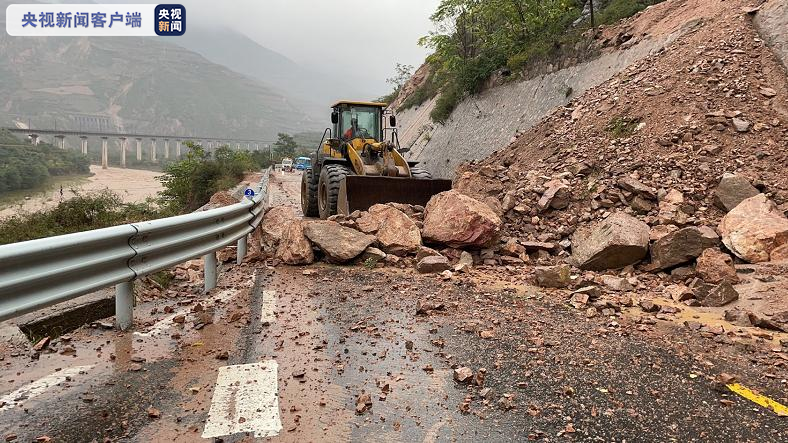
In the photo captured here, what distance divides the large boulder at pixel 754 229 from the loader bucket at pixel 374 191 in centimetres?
581

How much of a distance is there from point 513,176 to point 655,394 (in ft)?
24.6

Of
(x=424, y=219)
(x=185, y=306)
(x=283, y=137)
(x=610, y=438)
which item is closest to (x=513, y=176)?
(x=424, y=219)

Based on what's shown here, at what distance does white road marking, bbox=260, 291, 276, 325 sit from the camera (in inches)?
166

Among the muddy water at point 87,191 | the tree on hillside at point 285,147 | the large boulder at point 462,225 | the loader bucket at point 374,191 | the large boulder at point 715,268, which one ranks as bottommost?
the muddy water at point 87,191

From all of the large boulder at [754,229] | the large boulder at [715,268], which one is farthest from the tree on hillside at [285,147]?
the large boulder at [715,268]

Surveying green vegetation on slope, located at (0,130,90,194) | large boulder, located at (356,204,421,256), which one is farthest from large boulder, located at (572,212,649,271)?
green vegetation on slope, located at (0,130,90,194)

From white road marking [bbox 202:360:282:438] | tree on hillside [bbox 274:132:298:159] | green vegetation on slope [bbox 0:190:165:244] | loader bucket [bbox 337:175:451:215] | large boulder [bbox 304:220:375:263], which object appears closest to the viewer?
white road marking [bbox 202:360:282:438]

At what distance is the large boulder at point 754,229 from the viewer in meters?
5.83

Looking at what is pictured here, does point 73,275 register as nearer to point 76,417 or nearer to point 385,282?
point 76,417

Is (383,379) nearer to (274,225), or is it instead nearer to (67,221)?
(274,225)

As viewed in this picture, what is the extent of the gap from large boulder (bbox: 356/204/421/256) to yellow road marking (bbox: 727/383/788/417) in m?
4.50

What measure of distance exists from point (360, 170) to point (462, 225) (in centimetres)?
510

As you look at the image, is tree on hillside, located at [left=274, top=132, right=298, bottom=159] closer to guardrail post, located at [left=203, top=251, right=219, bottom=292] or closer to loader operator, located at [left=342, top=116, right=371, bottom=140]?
loader operator, located at [left=342, top=116, right=371, bottom=140]

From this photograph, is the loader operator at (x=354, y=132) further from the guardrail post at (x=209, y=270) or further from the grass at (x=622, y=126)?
the guardrail post at (x=209, y=270)
